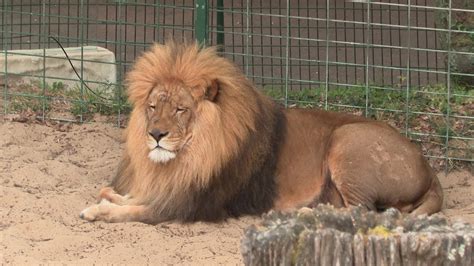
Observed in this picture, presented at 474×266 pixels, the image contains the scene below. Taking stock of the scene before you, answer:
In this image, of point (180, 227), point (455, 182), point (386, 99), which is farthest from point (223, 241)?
point (386, 99)

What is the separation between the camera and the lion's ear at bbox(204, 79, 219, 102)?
6.62 m

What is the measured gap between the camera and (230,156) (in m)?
6.66

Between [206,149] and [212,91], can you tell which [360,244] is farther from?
[212,91]

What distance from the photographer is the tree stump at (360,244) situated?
355 cm

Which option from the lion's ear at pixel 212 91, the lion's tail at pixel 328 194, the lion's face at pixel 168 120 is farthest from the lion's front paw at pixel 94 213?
the lion's tail at pixel 328 194

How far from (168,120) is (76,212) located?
876 mm

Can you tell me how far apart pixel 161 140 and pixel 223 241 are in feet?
2.38

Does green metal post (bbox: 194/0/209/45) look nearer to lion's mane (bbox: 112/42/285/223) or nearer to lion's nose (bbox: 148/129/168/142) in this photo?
lion's mane (bbox: 112/42/285/223)

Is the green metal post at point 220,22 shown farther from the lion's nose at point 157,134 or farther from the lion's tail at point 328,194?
the lion's nose at point 157,134

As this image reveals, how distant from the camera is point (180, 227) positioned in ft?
21.5

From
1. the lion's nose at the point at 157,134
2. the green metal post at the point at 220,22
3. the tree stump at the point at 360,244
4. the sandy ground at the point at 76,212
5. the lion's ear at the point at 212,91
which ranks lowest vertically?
the sandy ground at the point at 76,212

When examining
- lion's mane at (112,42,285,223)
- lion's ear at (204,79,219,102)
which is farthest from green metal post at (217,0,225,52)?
lion's ear at (204,79,219,102)

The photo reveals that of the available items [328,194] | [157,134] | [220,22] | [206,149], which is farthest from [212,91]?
[220,22]

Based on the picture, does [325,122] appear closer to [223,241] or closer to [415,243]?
[223,241]
